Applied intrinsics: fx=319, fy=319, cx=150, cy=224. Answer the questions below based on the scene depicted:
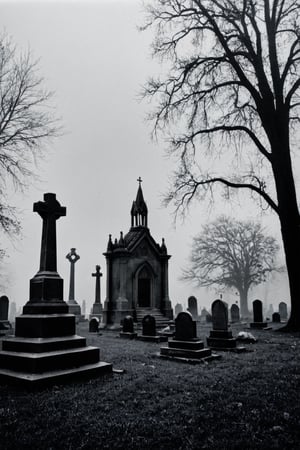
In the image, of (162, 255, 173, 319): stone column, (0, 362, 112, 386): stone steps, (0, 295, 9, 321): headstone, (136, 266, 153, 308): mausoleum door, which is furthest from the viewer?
(162, 255, 173, 319): stone column

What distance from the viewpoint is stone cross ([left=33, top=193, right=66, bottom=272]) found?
6.82 meters

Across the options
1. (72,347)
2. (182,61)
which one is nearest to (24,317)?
(72,347)

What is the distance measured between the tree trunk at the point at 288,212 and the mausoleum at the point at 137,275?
792cm

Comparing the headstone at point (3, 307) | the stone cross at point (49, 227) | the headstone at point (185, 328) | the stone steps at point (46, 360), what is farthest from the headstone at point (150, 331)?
the headstone at point (3, 307)

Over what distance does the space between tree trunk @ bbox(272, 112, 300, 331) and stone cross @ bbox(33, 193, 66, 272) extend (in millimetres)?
9218

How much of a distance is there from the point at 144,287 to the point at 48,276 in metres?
12.9

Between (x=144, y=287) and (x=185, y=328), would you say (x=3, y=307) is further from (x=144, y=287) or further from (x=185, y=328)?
(x=185, y=328)

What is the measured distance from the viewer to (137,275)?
734 inches

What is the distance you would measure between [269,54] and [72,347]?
1413 cm

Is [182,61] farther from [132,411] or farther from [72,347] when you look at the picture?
[132,411]

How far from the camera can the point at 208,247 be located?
36375mm

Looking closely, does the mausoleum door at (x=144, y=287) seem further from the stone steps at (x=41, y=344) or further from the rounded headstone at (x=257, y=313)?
the stone steps at (x=41, y=344)

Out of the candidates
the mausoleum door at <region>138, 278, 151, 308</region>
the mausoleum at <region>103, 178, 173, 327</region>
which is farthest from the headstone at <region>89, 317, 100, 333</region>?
the mausoleum door at <region>138, 278, 151, 308</region>

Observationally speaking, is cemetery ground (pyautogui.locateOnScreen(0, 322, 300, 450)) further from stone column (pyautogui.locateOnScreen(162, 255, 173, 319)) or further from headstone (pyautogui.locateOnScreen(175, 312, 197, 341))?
stone column (pyautogui.locateOnScreen(162, 255, 173, 319))
